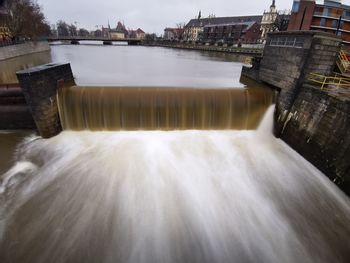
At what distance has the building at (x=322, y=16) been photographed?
41.5 meters

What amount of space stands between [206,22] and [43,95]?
121356 mm

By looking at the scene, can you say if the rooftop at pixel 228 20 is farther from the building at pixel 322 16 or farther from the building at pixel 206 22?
the building at pixel 322 16

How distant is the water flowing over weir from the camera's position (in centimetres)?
1185

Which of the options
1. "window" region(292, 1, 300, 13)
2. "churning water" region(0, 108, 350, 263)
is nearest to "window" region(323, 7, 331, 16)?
"window" region(292, 1, 300, 13)

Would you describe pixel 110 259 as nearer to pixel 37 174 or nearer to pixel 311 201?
pixel 37 174

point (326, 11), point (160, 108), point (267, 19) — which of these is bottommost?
point (160, 108)

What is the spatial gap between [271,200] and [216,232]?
286cm

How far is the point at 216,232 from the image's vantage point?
22.2 ft

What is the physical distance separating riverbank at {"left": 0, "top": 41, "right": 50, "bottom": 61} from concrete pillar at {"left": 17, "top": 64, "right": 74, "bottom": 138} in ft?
98.9

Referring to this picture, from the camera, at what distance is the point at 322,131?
9641 millimetres

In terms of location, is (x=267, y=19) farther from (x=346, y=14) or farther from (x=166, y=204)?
(x=166, y=204)

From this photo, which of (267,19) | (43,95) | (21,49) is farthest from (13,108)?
(267,19)

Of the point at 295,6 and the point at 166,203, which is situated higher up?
the point at 295,6

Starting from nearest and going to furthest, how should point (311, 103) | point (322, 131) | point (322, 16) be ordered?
point (322, 131)
point (311, 103)
point (322, 16)
